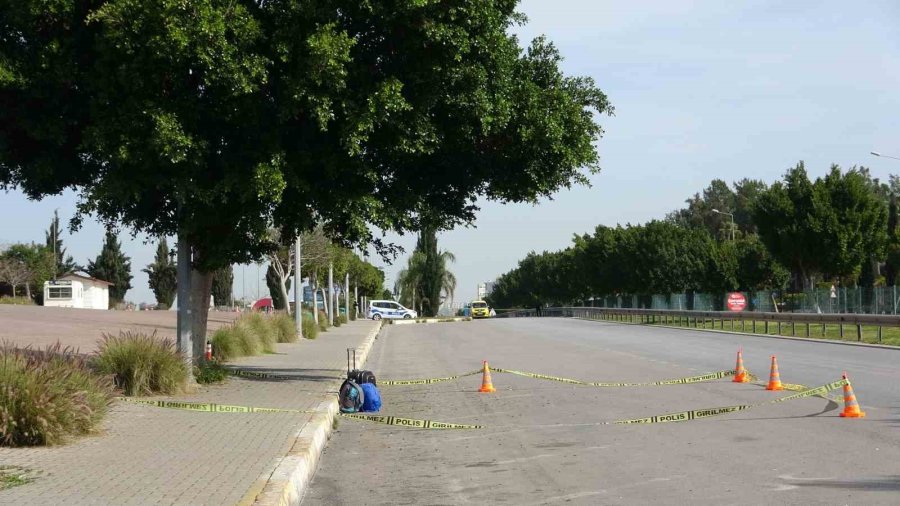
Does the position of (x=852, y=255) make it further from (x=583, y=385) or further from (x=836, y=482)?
(x=836, y=482)

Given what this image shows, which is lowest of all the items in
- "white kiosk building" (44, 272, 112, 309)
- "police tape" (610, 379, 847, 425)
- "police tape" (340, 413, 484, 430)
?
"police tape" (340, 413, 484, 430)

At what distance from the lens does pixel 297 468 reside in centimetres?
861

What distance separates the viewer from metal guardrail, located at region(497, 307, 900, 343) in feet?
102

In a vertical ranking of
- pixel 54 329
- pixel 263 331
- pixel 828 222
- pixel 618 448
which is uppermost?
pixel 828 222

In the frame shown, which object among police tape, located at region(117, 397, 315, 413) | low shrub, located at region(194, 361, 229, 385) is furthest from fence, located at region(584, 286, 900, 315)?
police tape, located at region(117, 397, 315, 413)

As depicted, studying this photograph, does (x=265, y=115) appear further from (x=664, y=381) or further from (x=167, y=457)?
(x=664, y=381)

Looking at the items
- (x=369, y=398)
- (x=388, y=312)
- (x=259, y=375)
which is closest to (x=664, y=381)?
(x=369, y=398)

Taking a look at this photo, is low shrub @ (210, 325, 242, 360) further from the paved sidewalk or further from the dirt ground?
the paved sidewalk

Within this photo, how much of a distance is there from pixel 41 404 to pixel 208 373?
24.5ft

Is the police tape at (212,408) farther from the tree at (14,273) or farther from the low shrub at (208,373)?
the tree at (14,273)

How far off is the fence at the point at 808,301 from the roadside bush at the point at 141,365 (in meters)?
32.6

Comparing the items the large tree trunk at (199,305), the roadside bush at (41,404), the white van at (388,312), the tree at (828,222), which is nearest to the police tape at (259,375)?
the large tree trunk at (199,305)

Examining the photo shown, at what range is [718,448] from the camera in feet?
33.6

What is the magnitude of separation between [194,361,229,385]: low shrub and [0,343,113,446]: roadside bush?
6040 millimetres
